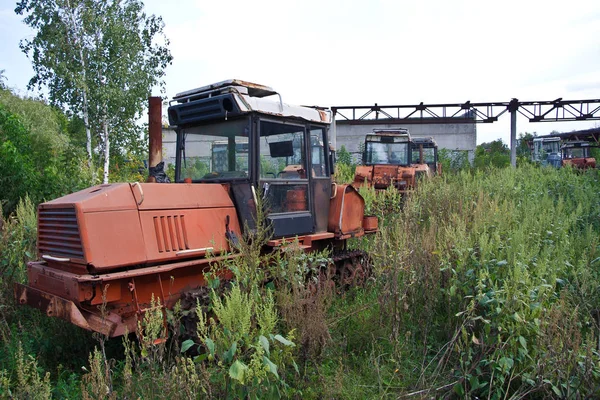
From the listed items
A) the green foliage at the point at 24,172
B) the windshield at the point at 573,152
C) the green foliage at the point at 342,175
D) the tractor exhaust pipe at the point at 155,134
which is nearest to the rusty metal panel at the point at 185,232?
the tractor exhaust pipe at the point at 155,134

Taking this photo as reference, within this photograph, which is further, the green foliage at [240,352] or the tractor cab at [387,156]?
the tractor cab at [387,156]

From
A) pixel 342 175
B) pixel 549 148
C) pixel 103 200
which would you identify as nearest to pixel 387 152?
pixel 342 175

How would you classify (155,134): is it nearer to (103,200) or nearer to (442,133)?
(103,200)

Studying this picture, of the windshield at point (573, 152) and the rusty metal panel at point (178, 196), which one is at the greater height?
the windshield at point (573, 152)

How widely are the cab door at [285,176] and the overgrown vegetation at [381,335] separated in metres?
0.70

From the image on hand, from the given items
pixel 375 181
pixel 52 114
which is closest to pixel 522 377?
pixel 375 181

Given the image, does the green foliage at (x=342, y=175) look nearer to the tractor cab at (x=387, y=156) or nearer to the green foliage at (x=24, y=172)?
the tractor cab at (x=387, y=156)

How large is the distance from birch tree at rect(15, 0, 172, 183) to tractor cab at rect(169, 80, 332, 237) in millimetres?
7714

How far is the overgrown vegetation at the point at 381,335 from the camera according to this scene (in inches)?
133

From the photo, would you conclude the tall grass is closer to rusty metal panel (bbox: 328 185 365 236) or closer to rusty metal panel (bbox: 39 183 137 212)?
rusty metal panel (bbox: 328 185 365 236)

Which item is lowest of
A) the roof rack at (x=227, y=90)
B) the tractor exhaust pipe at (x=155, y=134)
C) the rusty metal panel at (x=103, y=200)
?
the rusty metal panel at (x=103, y=200)

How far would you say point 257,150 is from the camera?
5312mm

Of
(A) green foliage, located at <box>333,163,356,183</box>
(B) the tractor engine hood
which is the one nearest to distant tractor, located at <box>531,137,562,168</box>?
(A) green foliage, located at <box>333,163,356,183</box>

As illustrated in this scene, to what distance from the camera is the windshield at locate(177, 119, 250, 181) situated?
5.43m
